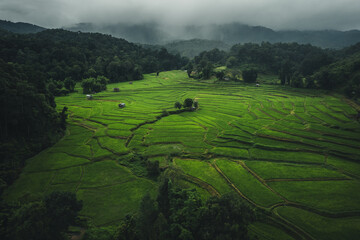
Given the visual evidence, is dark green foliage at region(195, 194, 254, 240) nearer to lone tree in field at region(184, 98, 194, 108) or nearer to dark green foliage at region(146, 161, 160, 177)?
dark green foliage at region(146, 161, 160, 177)

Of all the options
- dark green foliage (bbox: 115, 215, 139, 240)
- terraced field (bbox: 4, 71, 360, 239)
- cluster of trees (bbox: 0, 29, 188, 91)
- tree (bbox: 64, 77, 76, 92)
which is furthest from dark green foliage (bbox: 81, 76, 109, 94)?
dark green foliage (bbox: 115, 215, 139, 240)

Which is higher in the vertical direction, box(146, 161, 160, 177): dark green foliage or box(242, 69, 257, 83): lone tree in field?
box(242, 69, 257, 83): lone tree in field

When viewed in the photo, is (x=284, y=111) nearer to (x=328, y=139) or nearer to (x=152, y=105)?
(x=328, y=139)

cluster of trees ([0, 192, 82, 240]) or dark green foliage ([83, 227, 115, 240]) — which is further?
dark green foliage ([83, 227, 115, 240])

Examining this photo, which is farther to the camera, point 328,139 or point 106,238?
point 328,139

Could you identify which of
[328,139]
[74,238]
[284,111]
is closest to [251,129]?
[328,139]

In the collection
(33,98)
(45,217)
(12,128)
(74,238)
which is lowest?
(74,238)
